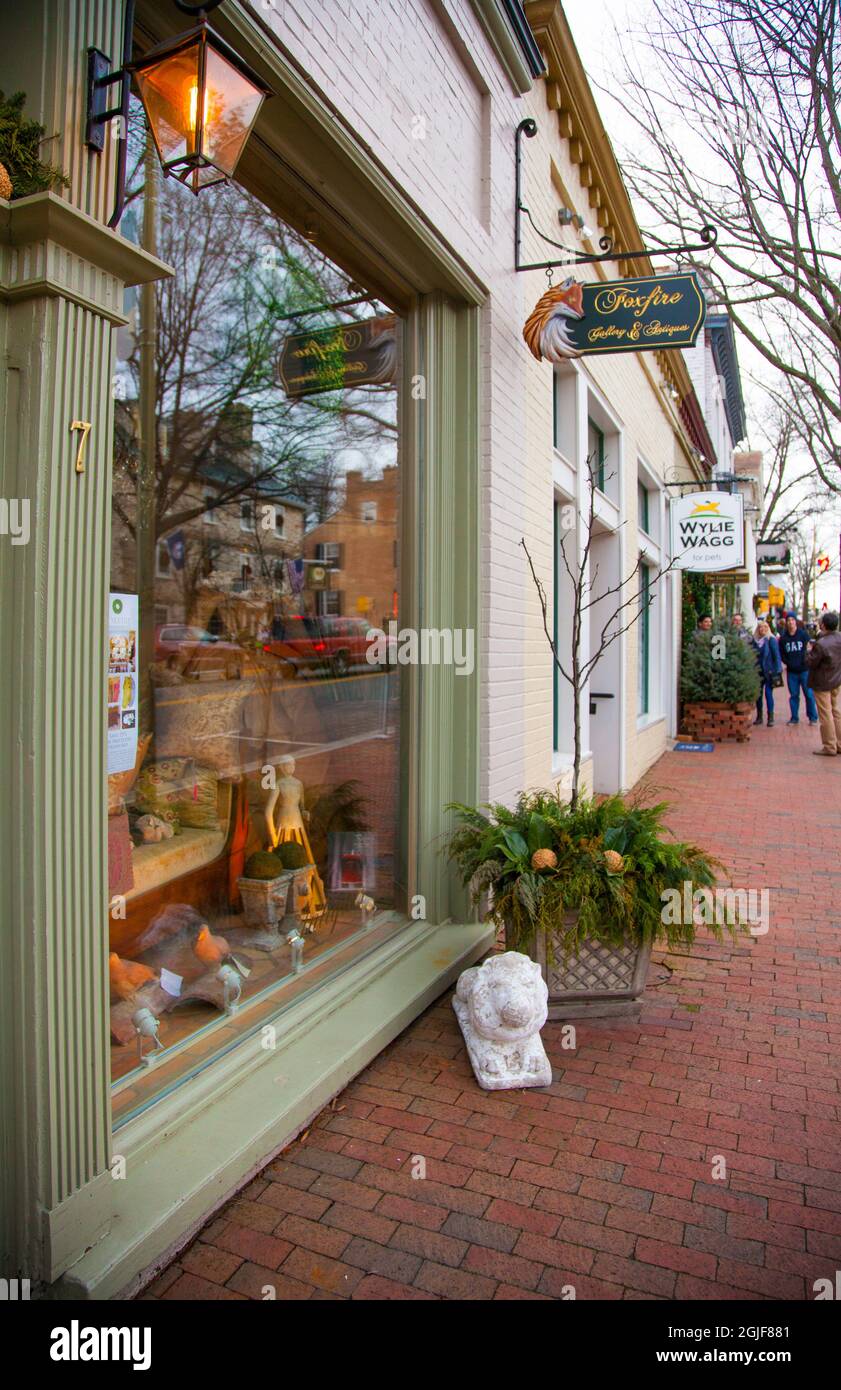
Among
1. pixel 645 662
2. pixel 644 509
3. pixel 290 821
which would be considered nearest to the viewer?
pixel 290 821

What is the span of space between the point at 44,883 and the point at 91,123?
184cm

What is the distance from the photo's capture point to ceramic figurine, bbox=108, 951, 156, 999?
3.24 meters

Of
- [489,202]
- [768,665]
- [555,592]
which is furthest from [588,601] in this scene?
[768,665]

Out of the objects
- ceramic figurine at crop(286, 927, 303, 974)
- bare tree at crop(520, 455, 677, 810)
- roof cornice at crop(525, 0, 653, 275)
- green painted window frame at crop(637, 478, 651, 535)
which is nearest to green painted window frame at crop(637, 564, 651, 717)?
bare tree at crop(520, 455, 677, 810)

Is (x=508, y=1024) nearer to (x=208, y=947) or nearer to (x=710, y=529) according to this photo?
(x=208, y=947)

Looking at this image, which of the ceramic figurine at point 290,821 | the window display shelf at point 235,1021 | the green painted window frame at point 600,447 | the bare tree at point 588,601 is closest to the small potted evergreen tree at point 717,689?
the bare tree at point 588,601

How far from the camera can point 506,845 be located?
13.1 feet

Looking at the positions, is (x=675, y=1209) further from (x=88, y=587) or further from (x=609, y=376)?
(x=609, y=376)

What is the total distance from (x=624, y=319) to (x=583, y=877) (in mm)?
3499

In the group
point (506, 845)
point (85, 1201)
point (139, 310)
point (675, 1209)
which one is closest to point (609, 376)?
point (139, 310)

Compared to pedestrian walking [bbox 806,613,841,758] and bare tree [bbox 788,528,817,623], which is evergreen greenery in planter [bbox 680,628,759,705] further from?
bare tree [bbox 788,528,817,623]

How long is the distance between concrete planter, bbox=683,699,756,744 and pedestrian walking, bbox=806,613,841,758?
1.88 m

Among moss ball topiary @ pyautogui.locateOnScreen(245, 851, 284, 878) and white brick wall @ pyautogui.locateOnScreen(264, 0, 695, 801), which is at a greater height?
white brick wall @ pyautogui.locateOnScreen(264, 0, 695, 801)

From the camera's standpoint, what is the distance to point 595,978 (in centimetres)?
400
